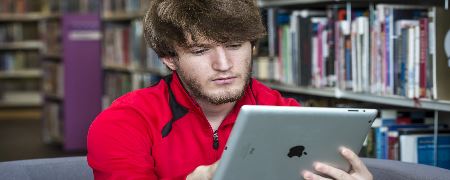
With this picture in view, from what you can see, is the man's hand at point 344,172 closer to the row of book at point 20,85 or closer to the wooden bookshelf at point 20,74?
the wooden bookshelf at point 20,74

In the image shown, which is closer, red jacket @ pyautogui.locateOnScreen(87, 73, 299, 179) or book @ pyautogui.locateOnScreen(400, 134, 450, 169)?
red jacket @ pyautogui.locateOnScreen(87, 73, 299, 179)

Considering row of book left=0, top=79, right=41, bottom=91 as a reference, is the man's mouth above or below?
above

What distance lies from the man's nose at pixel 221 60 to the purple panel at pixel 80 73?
4.29 meters

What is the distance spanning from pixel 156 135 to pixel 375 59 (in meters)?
1.20

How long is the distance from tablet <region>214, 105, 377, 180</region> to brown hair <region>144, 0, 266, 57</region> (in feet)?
1.11

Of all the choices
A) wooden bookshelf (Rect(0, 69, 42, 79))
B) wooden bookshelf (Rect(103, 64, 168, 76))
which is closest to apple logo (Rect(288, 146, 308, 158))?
wooden bookshelf (Rect(103, 64, 168, 76))

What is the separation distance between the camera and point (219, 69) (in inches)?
63.0

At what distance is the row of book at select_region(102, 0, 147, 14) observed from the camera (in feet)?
16.8

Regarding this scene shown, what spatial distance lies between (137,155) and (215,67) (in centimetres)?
25

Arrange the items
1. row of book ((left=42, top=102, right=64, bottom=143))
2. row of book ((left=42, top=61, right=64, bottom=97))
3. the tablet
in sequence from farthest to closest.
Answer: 1. row of book ((left=42, top=102, right=64, bottom=143))
2. row of book ((left=42, top=61, right=64, bottom=97))
3. the tablet

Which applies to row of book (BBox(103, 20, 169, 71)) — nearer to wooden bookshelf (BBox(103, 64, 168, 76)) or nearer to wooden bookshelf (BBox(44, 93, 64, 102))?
wooden bookshelf (BBox(103, 64, 168, 76))

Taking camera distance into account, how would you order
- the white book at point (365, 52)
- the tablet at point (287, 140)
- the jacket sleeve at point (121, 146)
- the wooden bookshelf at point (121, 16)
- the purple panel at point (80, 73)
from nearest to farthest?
the tablet at point (287, 140) → the jacket sleeve at point (121, 146) → the white book at point (365, 52) → the wooden bookshelf at point (121, 16) → the purple panel at point (80, 73)

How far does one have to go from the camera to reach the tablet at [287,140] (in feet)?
4.24

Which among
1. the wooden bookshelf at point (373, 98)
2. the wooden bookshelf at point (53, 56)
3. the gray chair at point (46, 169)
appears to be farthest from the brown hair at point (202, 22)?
the wooden bookshelf at point (53, 56)
